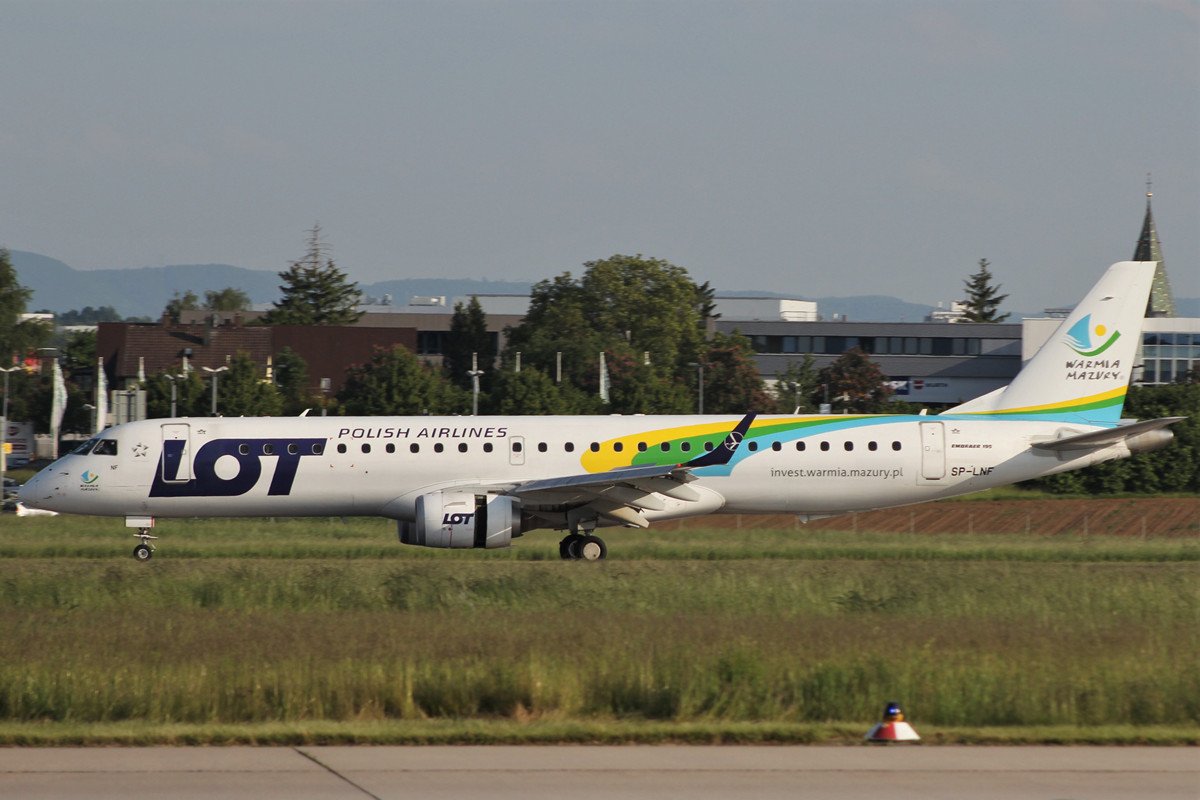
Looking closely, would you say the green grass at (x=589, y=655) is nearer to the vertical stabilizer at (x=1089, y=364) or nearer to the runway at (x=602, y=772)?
the runway at (x=602, y=772)

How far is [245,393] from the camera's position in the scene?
75.8 m

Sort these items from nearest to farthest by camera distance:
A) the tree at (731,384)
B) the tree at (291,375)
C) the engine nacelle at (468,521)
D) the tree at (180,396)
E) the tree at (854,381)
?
the engine nacelle at (468,521), the tree at (180,396), the tree at (291,375), the tree at (731,384), the tree at (854,381)

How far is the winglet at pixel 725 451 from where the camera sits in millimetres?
27828

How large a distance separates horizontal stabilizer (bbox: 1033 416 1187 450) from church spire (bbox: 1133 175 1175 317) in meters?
113

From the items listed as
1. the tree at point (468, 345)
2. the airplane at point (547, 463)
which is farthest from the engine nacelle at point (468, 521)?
the tree at point (468, 345)

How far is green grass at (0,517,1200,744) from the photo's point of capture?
13.1 m

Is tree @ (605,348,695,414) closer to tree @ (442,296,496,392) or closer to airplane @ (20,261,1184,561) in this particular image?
tree @ (442,296,496,392)

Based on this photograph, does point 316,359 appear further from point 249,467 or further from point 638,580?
point 638,580

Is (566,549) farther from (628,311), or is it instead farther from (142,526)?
(628,311)

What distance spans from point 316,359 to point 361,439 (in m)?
82.4

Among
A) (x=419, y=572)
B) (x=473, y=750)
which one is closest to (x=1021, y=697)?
(x=473, y=750)

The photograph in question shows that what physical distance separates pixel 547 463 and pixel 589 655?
47.1ft

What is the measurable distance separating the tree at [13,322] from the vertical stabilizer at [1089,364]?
8654 centimetres

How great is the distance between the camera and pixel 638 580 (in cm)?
2244
